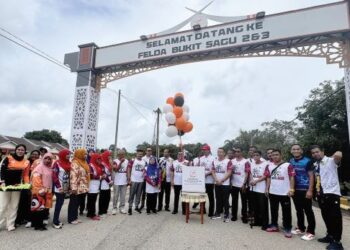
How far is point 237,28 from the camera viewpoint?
8.04 meters

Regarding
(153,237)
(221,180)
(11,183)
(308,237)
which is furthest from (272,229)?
(11,183)

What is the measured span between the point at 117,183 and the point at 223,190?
255 cm

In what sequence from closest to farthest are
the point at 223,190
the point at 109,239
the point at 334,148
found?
the point at 109,239
the point at 223,190
the point at 334,148

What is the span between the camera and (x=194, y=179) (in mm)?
5754

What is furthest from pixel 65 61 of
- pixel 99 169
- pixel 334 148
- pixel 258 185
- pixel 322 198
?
pixel 334 148

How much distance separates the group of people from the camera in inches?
174

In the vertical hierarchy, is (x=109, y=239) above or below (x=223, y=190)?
below

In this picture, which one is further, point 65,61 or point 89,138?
point 65,61

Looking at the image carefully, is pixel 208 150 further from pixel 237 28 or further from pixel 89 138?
pixel 89 138

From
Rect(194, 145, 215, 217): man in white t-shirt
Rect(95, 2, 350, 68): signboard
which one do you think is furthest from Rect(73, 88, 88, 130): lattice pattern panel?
Rect(194, 145, 215, 217): man in white t-shirt

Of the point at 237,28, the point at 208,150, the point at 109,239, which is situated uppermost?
the point at 237,28

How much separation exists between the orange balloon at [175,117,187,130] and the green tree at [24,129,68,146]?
159ft

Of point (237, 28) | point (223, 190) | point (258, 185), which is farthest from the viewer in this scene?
point (237, 28)

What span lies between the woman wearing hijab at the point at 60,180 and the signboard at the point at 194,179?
2.46 m
